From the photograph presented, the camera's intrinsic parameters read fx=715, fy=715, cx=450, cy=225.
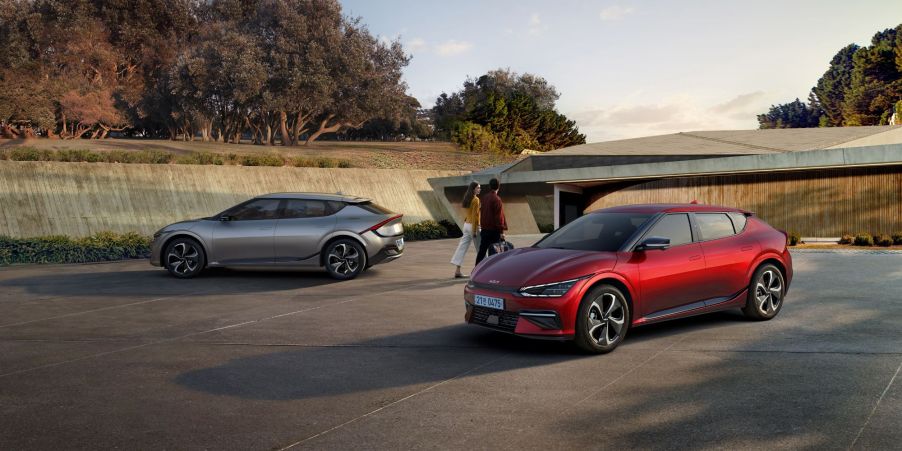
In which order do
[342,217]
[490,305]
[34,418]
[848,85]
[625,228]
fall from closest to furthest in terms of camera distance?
[34,418] < [490,305] < [625,228] < [342,217] < [848,85]

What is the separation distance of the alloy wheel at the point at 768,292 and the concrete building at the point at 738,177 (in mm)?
14447

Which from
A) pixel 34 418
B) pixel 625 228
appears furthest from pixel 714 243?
pixel 34 418

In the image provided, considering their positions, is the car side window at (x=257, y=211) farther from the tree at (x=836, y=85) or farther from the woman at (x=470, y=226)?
the tree at (x=836, y=85)

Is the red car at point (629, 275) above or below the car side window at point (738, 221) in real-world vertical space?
below

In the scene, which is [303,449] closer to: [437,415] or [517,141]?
[437,415]

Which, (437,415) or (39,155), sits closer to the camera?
(437,415)

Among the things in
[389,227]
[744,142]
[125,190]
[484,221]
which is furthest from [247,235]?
[744,142]

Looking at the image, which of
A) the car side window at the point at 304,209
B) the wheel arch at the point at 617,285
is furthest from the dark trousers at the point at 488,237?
the wheel arch at the point at 617,285

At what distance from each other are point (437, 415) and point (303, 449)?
42.4 inches

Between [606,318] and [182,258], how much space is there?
9102mm

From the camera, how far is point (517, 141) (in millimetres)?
46500

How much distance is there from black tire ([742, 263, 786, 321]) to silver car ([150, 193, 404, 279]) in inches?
267

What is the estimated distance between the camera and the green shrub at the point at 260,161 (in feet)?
86.2

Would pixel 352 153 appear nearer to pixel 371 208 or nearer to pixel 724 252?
pixel 371 208
